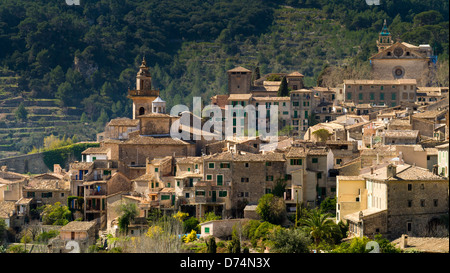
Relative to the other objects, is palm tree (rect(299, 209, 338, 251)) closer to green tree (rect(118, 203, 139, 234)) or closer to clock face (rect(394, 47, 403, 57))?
green tree (rect(118, 203, 139, 234))

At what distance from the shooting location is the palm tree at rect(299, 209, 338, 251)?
2866 centimetres

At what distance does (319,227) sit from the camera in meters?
28.9

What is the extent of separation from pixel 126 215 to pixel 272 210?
523cm

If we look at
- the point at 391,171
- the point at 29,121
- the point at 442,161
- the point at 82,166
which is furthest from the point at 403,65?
the point at 391,171

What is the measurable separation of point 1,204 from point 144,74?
1358 centimetres

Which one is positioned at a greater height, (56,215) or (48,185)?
(48,185)

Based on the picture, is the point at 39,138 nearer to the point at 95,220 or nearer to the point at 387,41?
the point at 387,41

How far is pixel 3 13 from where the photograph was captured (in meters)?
105

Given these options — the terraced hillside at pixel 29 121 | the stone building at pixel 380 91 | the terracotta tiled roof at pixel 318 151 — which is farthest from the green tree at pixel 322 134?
the terraced hillside at pixel 29 121

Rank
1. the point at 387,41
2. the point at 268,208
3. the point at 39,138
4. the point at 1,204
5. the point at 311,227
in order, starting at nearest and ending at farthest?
the point at 311,227
the point at 268,208
the point at 1,204
the point at 387,41
the point at 39,138

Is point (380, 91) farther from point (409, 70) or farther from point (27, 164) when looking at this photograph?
point (27, 164)

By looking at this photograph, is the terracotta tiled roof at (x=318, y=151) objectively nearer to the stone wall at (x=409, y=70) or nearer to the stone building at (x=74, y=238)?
the stone building at (x=74, y=238)

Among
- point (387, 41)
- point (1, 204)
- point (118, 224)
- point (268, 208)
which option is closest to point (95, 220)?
point (118, 224)

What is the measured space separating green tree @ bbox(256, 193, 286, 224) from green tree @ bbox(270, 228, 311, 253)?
3.06 metres
